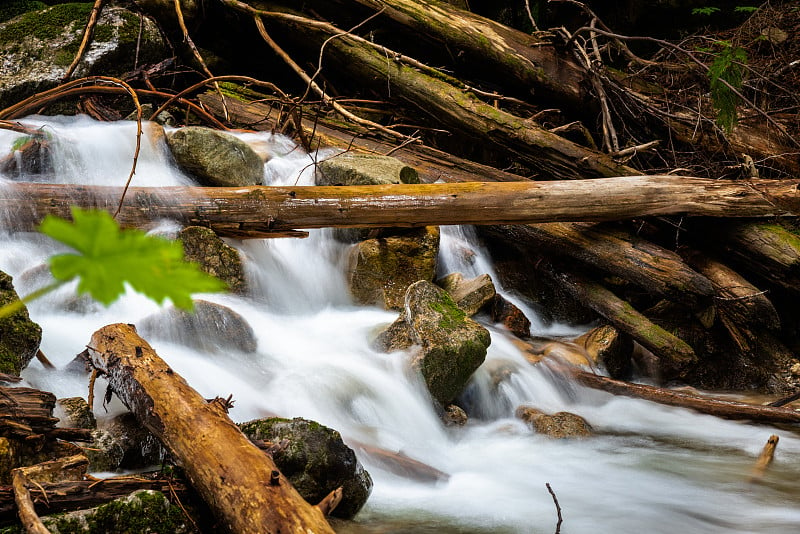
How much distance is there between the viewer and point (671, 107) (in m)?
8.30

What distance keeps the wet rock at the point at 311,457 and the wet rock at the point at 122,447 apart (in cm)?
49

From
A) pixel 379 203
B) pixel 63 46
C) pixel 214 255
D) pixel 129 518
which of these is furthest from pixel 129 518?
pixel 63 46

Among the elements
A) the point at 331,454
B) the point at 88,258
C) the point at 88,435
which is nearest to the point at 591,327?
the point at 331,454

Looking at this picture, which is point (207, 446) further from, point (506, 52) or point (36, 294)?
point (506, 52)

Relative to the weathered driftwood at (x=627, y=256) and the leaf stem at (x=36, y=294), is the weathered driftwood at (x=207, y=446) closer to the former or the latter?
the leaf stem at (x=36, y=294)

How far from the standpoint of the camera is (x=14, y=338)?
9.84 feet

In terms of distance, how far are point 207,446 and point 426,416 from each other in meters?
2.27

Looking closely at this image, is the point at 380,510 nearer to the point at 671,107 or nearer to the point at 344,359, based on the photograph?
the point at 344,359

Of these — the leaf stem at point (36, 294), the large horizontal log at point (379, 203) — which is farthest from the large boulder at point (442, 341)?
the leaf stem at point (36, 294)

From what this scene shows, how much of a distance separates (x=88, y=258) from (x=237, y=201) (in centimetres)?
455

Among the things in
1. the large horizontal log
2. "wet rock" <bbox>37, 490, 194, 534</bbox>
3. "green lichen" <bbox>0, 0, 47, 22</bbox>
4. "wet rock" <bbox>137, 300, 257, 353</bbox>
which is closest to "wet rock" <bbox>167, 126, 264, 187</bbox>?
the large horizontal log

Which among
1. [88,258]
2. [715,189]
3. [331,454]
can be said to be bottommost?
[331,454]

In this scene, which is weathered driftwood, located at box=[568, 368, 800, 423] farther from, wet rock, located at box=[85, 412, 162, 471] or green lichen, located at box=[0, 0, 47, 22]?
green lichen, located at box=[0, 0, 47, 22]

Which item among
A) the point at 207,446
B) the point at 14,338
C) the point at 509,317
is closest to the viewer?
the point at 207,446
